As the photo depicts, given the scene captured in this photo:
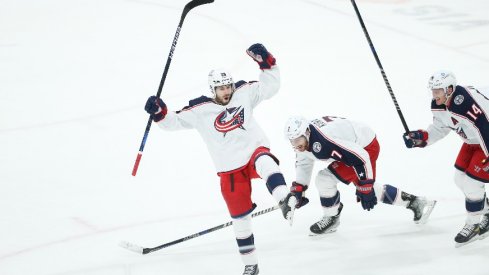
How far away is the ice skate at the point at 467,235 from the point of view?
4883mm

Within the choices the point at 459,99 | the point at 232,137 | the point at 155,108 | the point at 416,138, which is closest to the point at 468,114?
the point at 459,99

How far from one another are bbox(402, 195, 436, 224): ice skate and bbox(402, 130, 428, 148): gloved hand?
1.17 feet

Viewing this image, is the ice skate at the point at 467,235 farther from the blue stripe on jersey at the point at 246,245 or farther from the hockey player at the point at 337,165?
the blue stripe on jersey at the point at 246,245

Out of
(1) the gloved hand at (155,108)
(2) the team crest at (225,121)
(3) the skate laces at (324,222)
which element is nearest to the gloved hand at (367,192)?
(3) the skate laces at (324,222)

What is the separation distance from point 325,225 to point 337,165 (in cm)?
48

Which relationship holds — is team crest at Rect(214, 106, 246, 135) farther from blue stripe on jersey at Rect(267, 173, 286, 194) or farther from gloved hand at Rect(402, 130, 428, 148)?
gloved hand at Rect(402, 130, 428, 148)

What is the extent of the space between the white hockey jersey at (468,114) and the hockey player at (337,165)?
49 cm

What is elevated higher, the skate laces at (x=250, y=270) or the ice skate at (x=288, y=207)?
the ice skate at (x=288, y=207)

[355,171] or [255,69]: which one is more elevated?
[255,69]

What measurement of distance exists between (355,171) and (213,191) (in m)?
1.54

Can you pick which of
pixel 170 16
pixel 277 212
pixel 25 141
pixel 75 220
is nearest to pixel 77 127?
pixel 25 141

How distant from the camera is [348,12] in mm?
10445

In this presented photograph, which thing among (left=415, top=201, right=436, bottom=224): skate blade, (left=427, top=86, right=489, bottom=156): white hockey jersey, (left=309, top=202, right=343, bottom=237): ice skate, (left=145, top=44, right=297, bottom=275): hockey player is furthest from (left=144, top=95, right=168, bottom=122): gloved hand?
(left=415, top=201, right=436, bottom=224): skate blade

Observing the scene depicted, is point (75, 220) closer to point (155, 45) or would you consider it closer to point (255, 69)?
point (255, 69)
